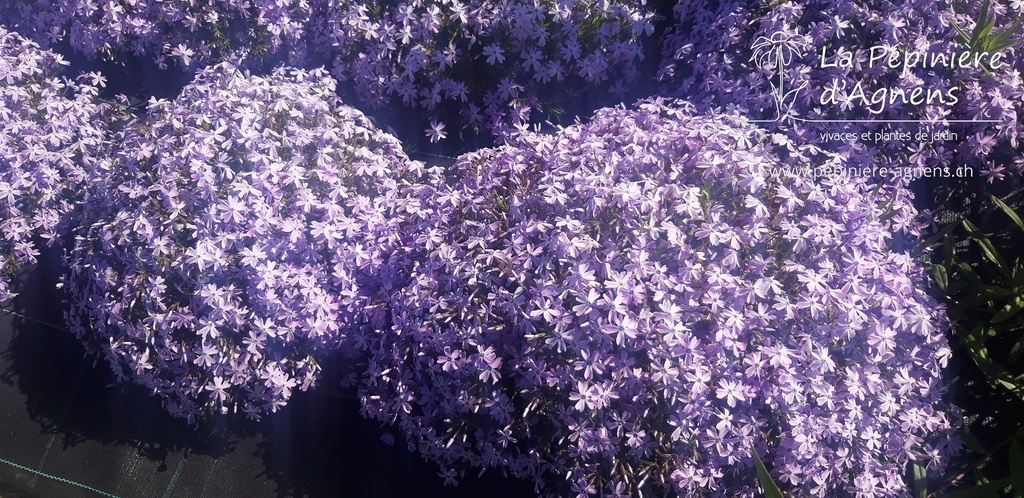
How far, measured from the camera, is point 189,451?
141 inches

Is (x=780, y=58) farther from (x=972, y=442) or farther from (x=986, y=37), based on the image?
(x=972, y=442)

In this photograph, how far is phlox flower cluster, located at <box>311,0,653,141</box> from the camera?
366 cm

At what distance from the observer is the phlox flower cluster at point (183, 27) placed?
3.86 m

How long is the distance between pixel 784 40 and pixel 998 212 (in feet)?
4.82

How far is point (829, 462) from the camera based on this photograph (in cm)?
274

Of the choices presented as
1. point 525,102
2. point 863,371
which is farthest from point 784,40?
point 863,371

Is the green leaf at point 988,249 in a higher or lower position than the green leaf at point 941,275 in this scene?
higher

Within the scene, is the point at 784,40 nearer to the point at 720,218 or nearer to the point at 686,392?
the point at 720,218

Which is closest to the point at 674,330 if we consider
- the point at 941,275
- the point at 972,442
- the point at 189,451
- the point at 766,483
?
the point at 766,483

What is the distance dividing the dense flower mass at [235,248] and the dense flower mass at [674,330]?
1.28 feet

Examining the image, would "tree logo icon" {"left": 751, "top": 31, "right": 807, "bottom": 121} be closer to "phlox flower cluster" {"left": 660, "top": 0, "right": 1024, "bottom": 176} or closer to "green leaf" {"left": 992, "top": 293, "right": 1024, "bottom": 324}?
"phlox flower cluster" {"left": 660, "top": 0, "right": 1024, "bottom": 176}

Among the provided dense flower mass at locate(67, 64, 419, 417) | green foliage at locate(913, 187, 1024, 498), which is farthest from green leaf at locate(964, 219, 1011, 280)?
dense flower mass at locate(67, 64, 419, 417)

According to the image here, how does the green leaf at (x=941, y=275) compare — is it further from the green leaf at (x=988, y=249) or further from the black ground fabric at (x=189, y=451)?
the black ground fabric at (x=189, y=451)

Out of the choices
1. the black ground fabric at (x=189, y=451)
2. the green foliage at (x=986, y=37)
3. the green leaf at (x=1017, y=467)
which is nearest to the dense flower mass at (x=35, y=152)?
the black ground fabric at (x=189, y=451)
